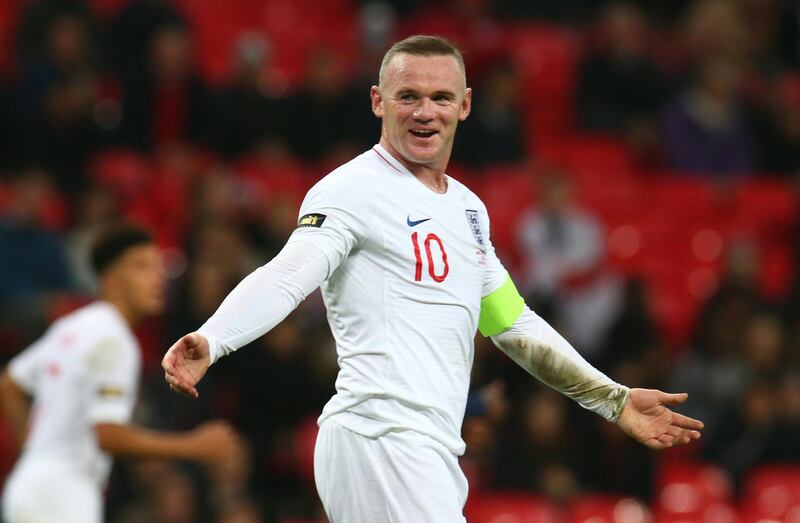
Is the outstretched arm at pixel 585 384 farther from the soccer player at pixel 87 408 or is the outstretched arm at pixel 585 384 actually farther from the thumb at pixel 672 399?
the soccer player at pixel 87 408

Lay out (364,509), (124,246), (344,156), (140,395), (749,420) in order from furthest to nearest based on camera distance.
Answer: (344,156) → (749,420) → (140,395) → (124,246) → (364,509)

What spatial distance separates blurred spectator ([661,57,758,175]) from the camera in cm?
1401

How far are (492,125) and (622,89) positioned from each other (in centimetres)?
166

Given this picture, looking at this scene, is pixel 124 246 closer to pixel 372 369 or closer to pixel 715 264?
pixel 372 369

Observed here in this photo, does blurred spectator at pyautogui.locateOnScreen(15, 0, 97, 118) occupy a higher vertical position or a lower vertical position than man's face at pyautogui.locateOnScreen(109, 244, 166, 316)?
higher

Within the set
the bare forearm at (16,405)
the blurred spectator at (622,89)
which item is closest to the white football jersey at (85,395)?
the bare forearm at (16,405)

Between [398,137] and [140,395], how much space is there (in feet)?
19.3

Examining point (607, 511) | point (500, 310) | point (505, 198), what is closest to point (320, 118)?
point (505, 198)

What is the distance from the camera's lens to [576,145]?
47.8 feet

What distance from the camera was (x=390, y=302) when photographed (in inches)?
174

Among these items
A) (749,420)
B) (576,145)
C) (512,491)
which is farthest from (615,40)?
(512,491)

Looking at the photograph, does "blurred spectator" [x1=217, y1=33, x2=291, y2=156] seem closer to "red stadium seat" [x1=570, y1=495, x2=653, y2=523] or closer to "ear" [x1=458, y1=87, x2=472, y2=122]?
"red stadium seat" [x1=570, y1=495, x2=653, y2=523]

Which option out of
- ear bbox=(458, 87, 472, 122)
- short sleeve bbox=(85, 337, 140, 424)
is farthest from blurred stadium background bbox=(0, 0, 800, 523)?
ear bbox=(458, 87, 472, 122)

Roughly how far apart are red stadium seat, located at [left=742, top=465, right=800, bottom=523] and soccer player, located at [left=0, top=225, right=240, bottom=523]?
536 cm
